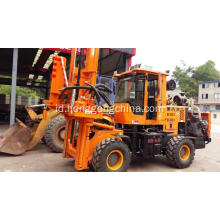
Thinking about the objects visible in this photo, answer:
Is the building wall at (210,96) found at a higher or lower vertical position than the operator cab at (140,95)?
higher

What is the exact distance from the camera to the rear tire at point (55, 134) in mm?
5883

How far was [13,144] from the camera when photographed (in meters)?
5.61

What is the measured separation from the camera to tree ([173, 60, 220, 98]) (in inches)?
1515

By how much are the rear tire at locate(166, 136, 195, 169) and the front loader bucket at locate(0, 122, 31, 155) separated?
159 inches

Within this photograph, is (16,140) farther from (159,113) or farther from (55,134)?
(159,113)

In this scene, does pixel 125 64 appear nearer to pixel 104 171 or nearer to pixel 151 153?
pixel 151 153

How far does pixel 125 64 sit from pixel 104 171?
8.05m

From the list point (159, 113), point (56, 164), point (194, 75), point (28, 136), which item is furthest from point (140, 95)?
point (194, 75)

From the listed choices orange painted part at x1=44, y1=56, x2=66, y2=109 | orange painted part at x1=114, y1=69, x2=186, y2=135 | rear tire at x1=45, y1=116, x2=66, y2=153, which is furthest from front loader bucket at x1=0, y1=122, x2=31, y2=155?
orange painted part at x1=114, y1=69, x2=186, y2=135

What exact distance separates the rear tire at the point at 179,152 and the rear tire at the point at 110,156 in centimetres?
131

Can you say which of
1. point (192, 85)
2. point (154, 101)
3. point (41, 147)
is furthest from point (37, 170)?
point (192, 85)

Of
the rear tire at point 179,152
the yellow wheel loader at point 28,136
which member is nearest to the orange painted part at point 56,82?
the yellow wheel loader at point 28,136

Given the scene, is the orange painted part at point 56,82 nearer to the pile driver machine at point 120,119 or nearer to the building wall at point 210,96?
the pile driver machine at point 120,119

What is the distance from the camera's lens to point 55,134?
19.5ft
